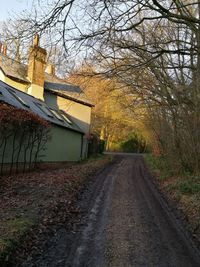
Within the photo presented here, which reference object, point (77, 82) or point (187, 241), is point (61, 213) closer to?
point (187, 241)

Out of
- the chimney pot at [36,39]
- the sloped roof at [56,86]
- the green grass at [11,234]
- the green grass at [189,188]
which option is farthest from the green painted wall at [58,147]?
the green grass at [11,234]

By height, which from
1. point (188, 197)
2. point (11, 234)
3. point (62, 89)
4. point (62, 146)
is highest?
point (62, 89)

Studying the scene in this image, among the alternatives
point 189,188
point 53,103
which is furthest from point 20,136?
point 53,103

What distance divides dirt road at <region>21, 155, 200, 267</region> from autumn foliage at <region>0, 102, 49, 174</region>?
6.40 m

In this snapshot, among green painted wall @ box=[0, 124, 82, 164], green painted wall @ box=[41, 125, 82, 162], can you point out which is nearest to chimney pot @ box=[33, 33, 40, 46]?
green painted wall @ box=[0, 124, 82, 164]

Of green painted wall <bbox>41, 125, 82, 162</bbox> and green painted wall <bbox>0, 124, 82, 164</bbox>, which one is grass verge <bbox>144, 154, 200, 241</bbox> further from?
green painted wall <bbox>41, 125, 82, 162</bbox>

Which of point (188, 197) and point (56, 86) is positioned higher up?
point (56, 86)

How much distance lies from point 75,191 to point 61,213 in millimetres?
4017

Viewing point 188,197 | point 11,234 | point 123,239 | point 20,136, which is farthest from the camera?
point 20,136

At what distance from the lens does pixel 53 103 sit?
34781 mm

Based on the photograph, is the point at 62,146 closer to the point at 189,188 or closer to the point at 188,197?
the point at 189,188

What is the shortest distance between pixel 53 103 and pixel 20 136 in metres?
15.1

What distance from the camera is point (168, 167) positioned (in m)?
22.5

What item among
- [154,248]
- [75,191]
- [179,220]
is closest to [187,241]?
[154,248]
